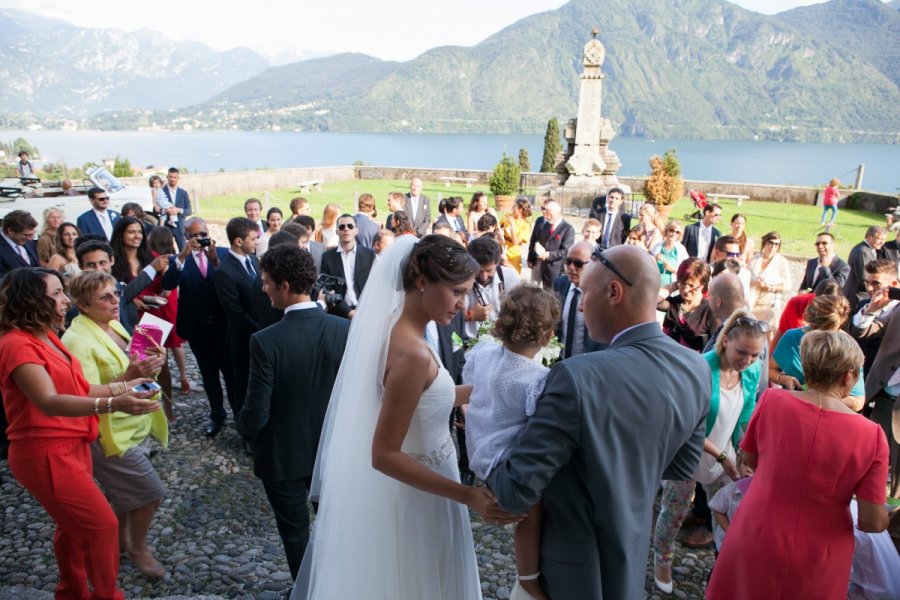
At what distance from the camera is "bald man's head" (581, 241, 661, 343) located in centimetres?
198

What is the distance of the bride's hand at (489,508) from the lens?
1972 millimetres

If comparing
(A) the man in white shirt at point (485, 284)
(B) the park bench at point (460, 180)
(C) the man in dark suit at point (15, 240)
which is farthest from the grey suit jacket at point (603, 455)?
(B) the park bench at point (460, 180)

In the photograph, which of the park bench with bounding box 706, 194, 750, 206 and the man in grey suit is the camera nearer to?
the man in grey suit

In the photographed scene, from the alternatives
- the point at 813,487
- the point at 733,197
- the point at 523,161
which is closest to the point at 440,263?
the point at 813,487

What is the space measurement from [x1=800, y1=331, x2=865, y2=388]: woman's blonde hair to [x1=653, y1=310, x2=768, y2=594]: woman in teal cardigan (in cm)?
74

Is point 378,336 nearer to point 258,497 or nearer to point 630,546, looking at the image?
point 630,546

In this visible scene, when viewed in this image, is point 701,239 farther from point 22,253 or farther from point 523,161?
point 523,161

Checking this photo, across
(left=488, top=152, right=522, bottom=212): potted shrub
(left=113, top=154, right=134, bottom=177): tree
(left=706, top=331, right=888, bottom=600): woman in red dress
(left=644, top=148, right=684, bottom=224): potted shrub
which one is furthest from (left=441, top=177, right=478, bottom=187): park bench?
(left=706, top=331, right=888, bottom=600): woman in red dress

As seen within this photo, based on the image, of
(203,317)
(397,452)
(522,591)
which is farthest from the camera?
(203,317)

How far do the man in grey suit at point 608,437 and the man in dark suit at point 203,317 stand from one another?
4.64m

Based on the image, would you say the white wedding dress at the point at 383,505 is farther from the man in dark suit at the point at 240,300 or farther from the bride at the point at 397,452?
the man in dark suit at the point at 240,300

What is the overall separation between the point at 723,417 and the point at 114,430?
3.84m

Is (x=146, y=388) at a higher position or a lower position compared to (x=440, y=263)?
lower

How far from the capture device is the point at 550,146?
31.7 m
